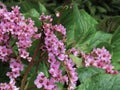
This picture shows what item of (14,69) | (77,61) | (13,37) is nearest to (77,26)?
(77,61)

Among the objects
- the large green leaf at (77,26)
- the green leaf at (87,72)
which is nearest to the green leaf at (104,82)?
the green leaf at (87,72)

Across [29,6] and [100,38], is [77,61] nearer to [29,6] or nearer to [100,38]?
[100,38]

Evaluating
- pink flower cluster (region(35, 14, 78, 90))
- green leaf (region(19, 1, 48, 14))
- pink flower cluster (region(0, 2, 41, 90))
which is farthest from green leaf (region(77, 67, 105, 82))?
green leaf (region(19, 1, 48, 14))

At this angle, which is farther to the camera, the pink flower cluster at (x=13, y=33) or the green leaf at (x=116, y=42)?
the green leaf at (x=116, y=42)

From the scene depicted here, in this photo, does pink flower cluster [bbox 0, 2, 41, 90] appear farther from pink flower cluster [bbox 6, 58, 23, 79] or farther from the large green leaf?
the large green leaf

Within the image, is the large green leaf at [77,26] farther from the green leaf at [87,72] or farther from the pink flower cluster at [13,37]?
the pink flower cluster at [13,37]

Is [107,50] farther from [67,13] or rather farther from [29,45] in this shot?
[29,45]
